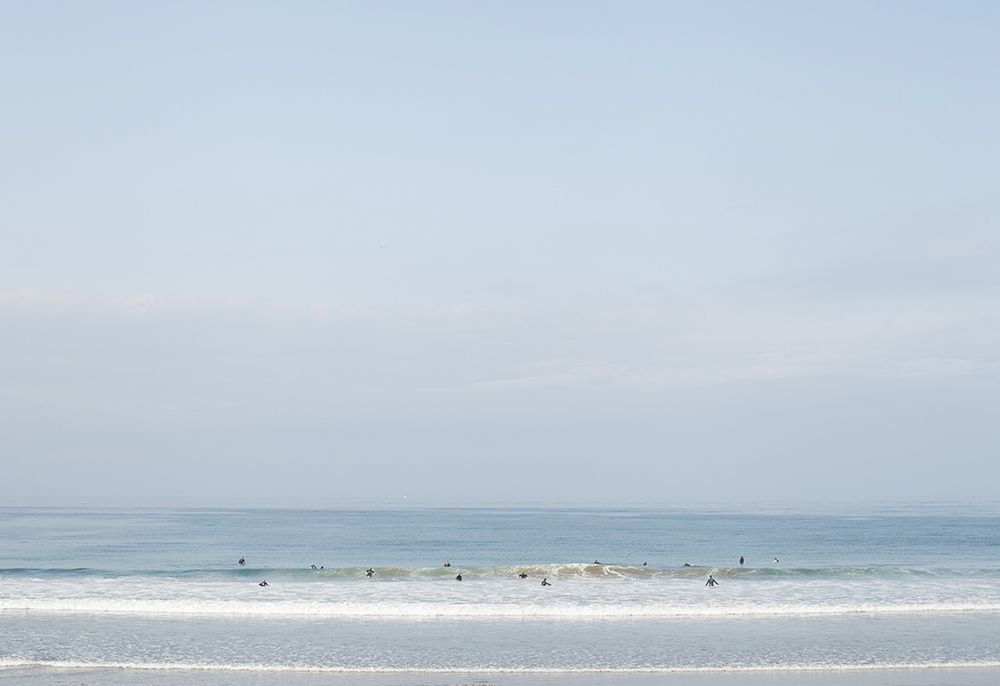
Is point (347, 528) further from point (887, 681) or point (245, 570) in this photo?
point (887, 681)

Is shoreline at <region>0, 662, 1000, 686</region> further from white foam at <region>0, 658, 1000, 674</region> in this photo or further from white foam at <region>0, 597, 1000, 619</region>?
white foam at <region>0, 597, 1000, 619</region>

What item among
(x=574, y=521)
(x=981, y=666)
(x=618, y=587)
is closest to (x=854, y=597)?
(x=618, y=587)

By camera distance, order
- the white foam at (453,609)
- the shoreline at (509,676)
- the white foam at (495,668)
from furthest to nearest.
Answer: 1. the white foam at (453,609)
2. the white foam at (495,668)
3. the shoreline at (509,676)

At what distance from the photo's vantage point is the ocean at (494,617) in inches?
984

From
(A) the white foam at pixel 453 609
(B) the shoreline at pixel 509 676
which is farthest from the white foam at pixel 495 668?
(A) the white foam at pixel 453 609

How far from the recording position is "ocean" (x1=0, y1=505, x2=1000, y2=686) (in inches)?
984

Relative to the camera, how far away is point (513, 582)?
46312 mm

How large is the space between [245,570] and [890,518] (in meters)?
90.3

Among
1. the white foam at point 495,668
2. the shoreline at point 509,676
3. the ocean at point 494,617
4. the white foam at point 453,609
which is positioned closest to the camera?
the shoreline at point 509,676

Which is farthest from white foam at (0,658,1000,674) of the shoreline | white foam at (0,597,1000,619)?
white foam at (0,597,1000,619)

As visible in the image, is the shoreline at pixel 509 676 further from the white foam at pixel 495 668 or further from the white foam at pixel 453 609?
the white foam at pixel 453 609

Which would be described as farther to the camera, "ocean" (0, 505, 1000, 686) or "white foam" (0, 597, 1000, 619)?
"white foam" (0, 597, 1000, 619)

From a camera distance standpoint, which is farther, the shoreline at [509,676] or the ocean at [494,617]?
the ocean at [494,617]

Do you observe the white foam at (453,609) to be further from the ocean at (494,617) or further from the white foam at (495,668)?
the white foam at (495,668)
